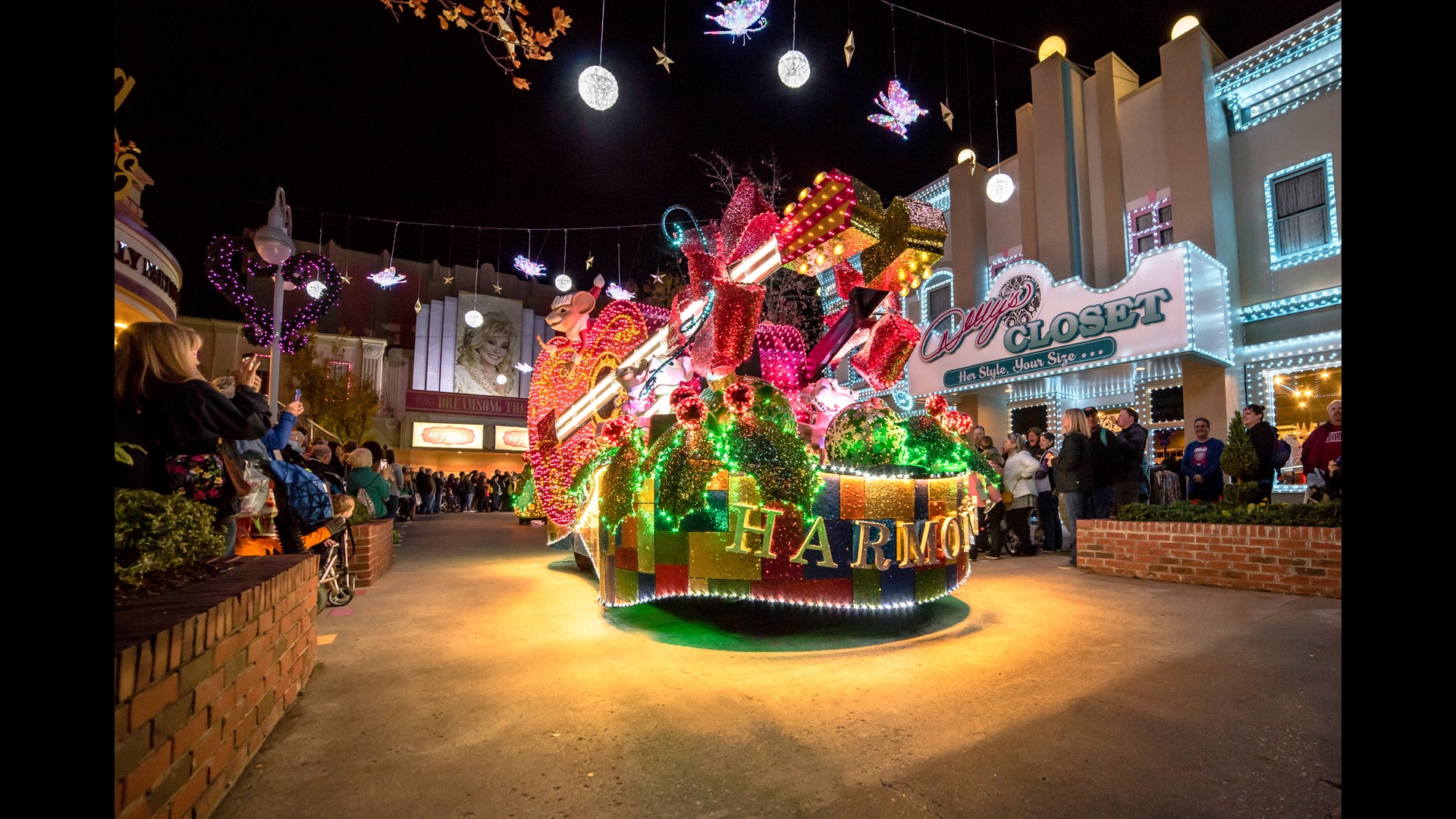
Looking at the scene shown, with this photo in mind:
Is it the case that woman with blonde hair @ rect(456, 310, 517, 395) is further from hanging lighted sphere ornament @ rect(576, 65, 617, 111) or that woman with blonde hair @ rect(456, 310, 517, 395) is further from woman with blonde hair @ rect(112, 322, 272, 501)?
woman with blonde hair @ rect(112, 322, 272, 501)

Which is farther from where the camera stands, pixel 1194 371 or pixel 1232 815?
pixel 1194 371

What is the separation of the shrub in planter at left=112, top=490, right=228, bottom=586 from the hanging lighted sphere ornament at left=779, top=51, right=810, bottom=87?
6.55 metres

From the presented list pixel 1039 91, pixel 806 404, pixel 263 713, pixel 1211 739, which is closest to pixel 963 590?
pixel 806 404

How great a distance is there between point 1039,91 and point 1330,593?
1138 cm

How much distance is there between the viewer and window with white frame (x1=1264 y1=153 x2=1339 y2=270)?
9.98m

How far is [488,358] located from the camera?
101ft

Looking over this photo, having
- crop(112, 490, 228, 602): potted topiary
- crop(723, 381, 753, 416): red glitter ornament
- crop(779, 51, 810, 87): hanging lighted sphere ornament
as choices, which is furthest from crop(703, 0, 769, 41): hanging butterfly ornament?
crop(112, 490, 228, 602): potted topiary

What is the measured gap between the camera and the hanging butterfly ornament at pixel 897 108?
343 inches

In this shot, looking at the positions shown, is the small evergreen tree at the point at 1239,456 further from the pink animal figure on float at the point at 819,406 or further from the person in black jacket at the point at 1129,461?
the pink animal figure on float at the point at 819,406

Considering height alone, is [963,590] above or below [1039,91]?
below

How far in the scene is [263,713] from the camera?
262 cm

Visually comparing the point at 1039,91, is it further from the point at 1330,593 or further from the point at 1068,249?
the point at 1330,593
